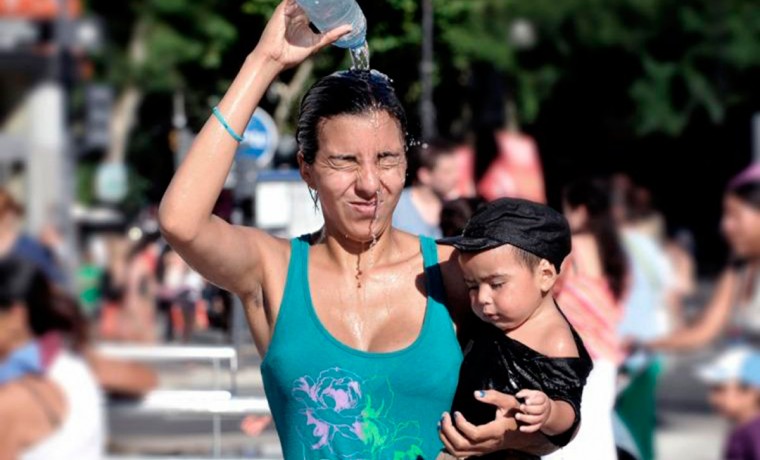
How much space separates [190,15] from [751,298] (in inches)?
1127

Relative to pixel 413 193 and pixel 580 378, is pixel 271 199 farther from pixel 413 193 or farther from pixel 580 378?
pixel 580 378

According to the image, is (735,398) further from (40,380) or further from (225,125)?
(225,125)

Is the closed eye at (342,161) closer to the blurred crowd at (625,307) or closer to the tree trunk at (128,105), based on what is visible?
the blurred crowd at (625,307)

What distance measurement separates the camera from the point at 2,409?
16.7 ft

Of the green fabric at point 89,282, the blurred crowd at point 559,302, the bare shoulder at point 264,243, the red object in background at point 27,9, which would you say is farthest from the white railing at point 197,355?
the red object in background at point 27,9

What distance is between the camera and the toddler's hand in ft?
9.24

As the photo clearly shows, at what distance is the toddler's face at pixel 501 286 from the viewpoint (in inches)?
117

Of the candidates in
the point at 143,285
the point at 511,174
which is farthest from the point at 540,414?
the point at 143,285

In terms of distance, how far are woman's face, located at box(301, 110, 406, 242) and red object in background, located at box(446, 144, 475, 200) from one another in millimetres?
4359

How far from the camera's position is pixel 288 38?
3006mm

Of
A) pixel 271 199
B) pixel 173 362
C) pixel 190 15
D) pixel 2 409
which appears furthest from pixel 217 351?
pixel 190 15

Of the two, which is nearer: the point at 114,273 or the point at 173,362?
the point at 173,362

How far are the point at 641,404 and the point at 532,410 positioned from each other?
4591 mm

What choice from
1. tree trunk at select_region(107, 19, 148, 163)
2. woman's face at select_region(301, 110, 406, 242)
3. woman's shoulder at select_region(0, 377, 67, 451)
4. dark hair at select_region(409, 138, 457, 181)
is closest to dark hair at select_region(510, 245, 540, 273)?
woman's face at select_region(301, 110, 406, 242)
